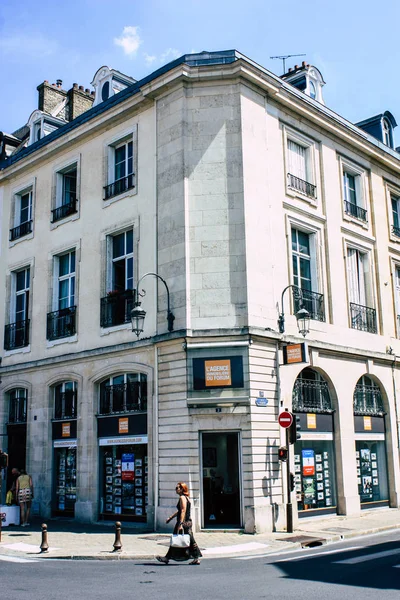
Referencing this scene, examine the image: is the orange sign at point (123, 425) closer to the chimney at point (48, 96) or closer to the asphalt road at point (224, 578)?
the asphalt road at point (224, 578)

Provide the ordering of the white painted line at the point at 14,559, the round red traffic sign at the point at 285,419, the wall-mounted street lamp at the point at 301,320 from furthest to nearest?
the wall-mounted street lamp at the point at 301,320 → the round red traffic sign at the point at 285,419 → the white painted line at the point at 14,559

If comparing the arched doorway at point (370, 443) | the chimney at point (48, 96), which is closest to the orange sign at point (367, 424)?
the arched doorway at point (370, 443)

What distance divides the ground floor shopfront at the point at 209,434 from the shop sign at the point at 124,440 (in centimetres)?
4

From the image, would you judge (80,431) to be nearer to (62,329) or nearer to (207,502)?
(62,329)

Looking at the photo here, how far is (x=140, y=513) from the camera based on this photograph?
18203 mm

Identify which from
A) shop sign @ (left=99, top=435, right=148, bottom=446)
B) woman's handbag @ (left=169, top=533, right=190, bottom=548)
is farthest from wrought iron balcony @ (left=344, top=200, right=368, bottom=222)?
woman's handbag @ (left=169, top=533, right=190, bottom=548)

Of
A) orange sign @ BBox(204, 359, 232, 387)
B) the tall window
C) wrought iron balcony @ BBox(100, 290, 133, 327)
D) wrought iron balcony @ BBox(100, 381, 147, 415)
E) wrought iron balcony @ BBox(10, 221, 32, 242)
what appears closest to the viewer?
orange sign @ BBox(204, 359, 232, 387)

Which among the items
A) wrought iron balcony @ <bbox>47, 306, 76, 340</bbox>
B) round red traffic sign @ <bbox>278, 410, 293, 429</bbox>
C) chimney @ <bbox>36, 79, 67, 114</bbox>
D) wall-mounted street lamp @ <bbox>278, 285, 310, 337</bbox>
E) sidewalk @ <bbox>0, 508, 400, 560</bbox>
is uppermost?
chimney @ <bbox>36, 79, 67, 114</bbox>

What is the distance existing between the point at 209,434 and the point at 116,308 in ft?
16.8

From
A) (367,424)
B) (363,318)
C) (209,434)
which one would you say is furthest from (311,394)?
(363,318)

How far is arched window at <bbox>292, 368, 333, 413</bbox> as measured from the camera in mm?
19219

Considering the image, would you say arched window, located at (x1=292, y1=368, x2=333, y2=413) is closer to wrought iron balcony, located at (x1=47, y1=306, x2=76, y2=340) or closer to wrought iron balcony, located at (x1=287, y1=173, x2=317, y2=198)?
wrought iron balcony, located at (x1=287, y1=173, x2=317, y2=198)

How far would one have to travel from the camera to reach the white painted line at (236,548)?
1373cm

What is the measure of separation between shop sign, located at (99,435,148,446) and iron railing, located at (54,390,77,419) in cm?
180
